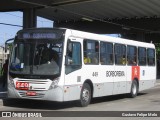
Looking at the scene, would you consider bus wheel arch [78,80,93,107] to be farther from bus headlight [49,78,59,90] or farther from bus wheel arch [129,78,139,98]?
bus wheel arch [129,78,139,98]

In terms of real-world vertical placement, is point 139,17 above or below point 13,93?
above

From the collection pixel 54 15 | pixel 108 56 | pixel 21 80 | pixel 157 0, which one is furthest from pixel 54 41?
pixel 54 15

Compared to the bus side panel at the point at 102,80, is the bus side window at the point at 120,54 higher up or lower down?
higher up

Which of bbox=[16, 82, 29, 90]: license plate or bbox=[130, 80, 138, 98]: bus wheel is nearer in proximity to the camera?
bbox=[16, 82, 29, 90]: license plate

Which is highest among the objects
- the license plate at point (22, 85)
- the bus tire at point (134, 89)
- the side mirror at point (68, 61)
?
the side mirror at point (68, 61)

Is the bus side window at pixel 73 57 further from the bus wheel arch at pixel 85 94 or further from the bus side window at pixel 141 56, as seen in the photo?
the bus side window at pixel 141 56

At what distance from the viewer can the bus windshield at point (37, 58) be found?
50.5 feet

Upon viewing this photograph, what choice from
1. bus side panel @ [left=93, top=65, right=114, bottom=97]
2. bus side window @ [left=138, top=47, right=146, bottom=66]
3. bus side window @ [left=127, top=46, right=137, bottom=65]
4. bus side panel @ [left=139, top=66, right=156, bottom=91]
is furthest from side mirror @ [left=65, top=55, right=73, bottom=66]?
bus side panel @ [left=139, top=66, right=156, bottom=91]

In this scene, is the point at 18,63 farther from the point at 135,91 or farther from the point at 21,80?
the point at 135,91

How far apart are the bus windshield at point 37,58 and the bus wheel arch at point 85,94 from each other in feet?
5.89

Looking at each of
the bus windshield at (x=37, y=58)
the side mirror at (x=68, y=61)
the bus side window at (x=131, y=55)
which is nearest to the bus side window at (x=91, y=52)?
the side mirror at (x=68, y=61)

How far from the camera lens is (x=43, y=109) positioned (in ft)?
50.5

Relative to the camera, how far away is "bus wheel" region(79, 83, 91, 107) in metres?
16.5

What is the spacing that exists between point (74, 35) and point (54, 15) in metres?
34.4
